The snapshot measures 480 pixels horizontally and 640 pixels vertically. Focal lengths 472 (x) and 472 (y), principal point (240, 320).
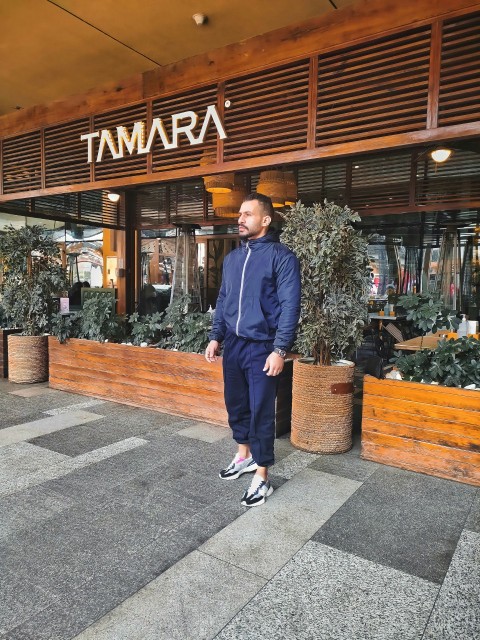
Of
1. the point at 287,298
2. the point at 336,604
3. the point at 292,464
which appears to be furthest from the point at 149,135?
the point at 336,604

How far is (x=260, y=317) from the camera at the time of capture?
9.23 feet

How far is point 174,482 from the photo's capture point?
3092 millimetres

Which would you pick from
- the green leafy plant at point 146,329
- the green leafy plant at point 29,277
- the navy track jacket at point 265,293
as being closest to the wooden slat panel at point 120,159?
the green leafy plant at point 29,277

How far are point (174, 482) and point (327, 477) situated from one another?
3.39ft

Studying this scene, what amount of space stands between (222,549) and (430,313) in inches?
87.6

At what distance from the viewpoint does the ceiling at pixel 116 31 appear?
4.41 metres

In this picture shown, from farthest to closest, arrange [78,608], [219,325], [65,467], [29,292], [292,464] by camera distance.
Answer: [29,292] < [292,464] < [65,467] < [219,325] < [78,608]

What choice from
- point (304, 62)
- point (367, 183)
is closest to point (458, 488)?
point (304, 62)

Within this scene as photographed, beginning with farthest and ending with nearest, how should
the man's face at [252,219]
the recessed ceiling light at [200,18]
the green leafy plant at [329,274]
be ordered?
1. the recessed ceiling light at [200,18]
2. the green leafy plant at [329,274]
3. the man's face at [252,219]

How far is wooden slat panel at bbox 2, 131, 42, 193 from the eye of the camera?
6.08m

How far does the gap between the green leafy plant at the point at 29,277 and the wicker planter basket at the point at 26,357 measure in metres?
0.20

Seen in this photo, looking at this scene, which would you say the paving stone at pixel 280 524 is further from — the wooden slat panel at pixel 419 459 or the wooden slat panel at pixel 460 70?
the wooden slat panel at pixel 460 70

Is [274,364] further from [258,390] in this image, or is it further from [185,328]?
[185,328]

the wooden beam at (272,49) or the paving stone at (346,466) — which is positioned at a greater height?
the wooden beam at (272,49)
